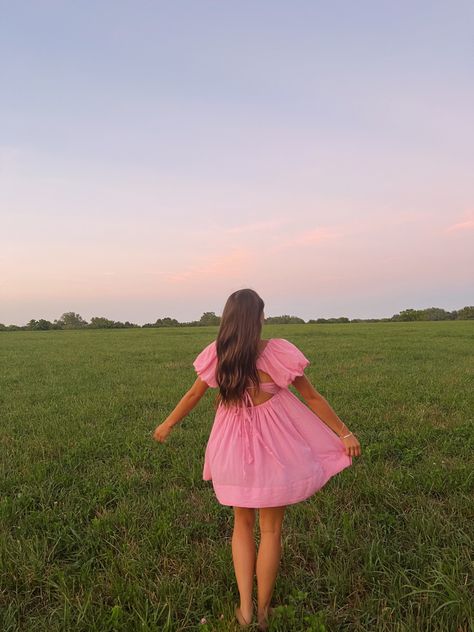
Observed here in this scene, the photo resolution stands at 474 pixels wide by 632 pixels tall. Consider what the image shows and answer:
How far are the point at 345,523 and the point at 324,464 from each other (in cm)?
140

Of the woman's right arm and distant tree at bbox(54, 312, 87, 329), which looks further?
distant tree at bbox(54, 312, 87, 329)

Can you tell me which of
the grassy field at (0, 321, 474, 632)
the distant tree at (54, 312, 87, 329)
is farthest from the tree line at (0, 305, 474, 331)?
the grassy field at (0, 321, 474, 632)

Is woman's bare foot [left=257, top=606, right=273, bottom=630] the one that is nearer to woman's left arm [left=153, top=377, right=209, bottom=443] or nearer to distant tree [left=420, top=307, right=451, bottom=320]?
woman's left arm [left=153, top=377, right=209, bottom=443]

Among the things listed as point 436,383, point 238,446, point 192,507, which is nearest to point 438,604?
point 238,446

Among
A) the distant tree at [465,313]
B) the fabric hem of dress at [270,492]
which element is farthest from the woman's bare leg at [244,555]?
the distant tree at [465,313]

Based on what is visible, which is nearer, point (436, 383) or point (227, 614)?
point (227, 614)

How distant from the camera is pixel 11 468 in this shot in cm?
597

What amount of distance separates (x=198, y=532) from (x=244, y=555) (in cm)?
126

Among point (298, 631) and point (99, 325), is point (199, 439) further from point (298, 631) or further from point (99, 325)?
point (99, 325)

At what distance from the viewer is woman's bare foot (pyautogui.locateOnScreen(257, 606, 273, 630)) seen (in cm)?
313

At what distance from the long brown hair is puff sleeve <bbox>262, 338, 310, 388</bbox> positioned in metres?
0.12

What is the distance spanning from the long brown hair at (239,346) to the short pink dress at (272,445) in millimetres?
93

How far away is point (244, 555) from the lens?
3.19m

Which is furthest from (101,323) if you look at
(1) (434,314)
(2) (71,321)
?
(1) (434,314)
